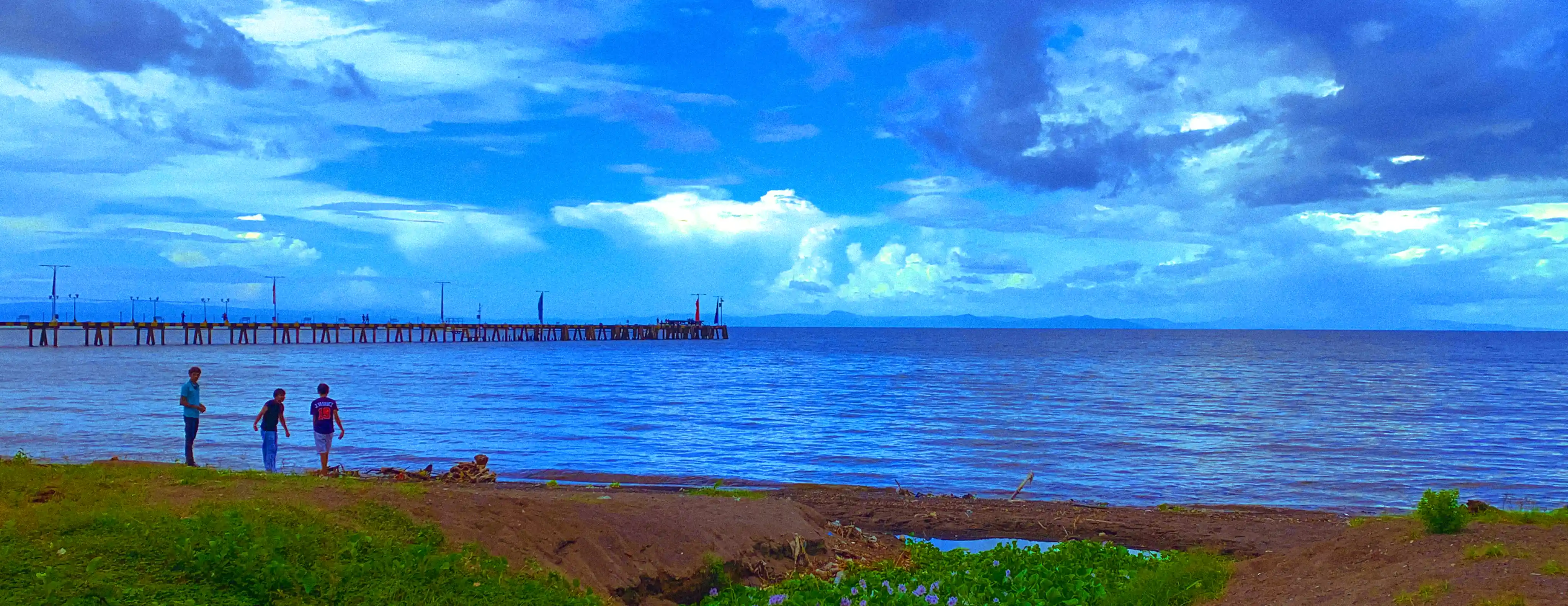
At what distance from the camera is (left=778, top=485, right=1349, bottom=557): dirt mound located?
50.8 ft

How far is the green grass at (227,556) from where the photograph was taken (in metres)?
7.35

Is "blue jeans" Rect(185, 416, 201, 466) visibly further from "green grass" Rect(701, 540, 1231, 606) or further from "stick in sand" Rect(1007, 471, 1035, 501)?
"stick in sand" Rect(1007, 471, 1035, 501)

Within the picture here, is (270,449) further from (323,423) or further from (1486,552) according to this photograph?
(1486,552)

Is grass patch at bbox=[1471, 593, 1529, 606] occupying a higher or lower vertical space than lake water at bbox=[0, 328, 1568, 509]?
higher

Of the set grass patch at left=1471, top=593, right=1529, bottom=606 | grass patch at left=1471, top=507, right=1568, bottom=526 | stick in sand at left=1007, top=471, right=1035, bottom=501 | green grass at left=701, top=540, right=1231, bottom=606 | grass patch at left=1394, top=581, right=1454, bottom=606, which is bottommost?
stick in sand at left=1007, top=471, right=1035, bottom=501

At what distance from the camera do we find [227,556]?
25.6 feet

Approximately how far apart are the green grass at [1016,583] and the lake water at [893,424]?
849cm

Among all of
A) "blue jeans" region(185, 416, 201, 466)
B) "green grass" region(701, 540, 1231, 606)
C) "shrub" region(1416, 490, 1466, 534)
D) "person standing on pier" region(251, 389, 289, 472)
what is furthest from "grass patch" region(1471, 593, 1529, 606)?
"blue jeans" region(185, 416, 201, 466)

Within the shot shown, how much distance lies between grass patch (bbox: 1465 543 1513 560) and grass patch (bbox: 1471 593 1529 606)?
1.15 m

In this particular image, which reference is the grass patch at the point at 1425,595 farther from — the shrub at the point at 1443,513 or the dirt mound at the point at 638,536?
the dirt mound at the point at 638,536

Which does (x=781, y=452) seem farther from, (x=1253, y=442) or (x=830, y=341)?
(x=830, y=341)

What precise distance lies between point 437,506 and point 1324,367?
89.5m

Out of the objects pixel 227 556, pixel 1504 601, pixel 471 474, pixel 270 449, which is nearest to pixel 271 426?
pixel 270 449

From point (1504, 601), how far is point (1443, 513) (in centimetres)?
240
